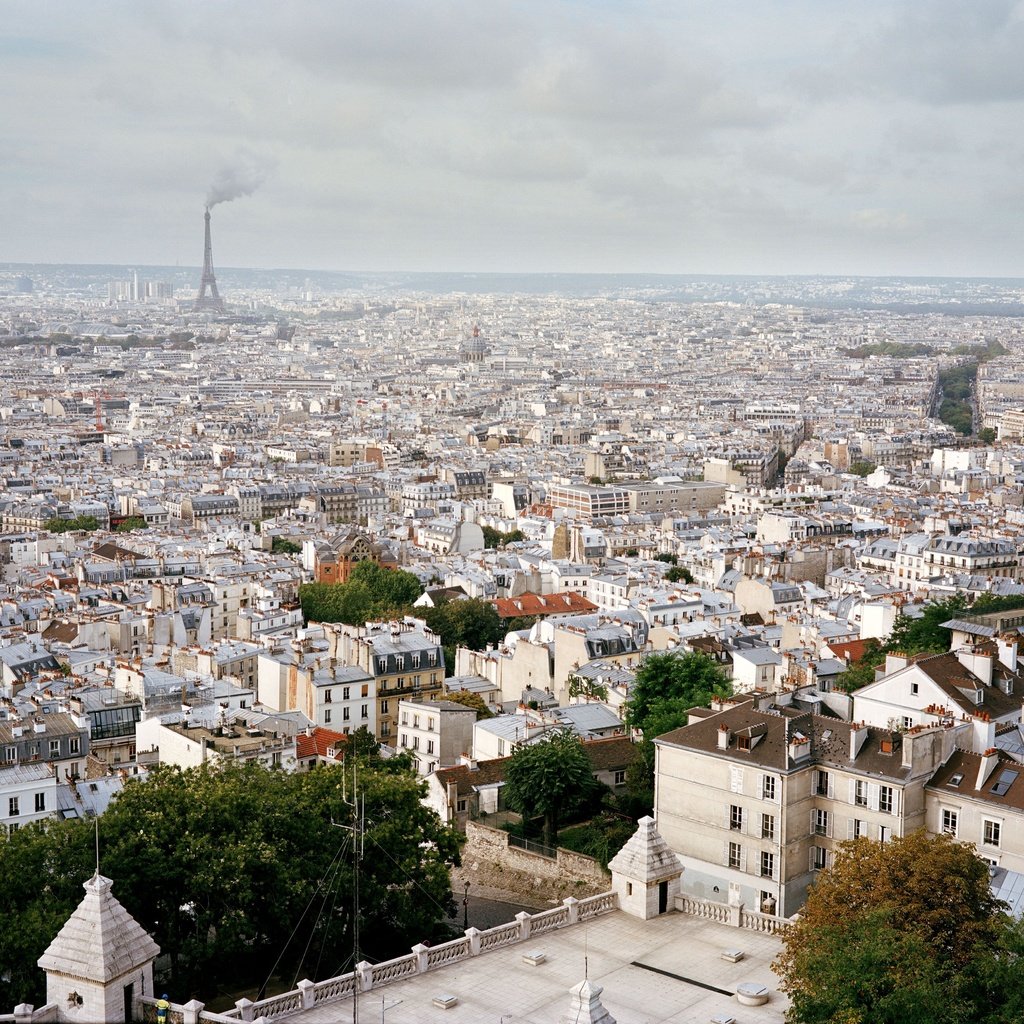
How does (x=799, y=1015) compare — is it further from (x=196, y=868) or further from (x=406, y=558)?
(x=406, y=558)

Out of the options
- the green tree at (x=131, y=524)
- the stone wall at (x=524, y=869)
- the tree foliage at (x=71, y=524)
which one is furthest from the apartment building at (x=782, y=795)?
Answer: the tree foliage at (x=71, y=524)

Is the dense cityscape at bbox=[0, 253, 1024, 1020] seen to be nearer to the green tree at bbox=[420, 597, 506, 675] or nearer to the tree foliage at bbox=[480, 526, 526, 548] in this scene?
the green tree at bbox=[420, 597, 506, 675]

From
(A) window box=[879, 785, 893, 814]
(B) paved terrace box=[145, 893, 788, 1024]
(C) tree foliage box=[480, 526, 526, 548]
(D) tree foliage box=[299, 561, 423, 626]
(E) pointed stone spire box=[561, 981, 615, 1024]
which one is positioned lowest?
(C) tree foliage box=[480, 526, 526, 548]

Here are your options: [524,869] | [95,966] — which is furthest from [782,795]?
[95,966]

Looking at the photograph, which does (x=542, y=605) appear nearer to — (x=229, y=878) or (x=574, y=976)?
(x=229, y=878)

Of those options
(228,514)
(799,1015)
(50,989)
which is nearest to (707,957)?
(799,1015)

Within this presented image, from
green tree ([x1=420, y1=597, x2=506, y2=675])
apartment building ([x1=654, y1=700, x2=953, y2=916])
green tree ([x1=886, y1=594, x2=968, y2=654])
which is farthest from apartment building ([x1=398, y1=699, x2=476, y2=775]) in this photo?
green tree ([x1=420, y1=597, x2=506, y2=675])

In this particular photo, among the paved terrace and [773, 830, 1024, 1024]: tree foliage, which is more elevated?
[773, 830, 1024, 1024]: tree foliage
